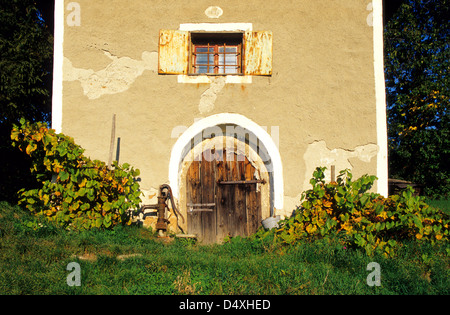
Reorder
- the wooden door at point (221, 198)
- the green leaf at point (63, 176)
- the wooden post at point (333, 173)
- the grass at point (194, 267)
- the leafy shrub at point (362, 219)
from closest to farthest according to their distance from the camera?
the grass at point (194, 267)
the leafy shrub at point (362, 219)
the green leaf at point (63, 176)
the wooden post at point (333, 173)
the wooden door at point (221, 198)

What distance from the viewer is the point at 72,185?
420 centimetres

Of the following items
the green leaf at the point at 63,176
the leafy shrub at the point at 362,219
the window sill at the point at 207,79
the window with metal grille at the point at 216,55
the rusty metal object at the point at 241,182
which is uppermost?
the window with metal grille at the point at 216,55

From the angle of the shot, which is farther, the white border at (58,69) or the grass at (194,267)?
the white border at (58,69)

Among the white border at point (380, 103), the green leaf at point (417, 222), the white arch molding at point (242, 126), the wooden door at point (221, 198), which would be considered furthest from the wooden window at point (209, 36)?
the green leaf at point (417, 222)

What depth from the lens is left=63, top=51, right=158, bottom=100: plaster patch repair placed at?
4.93m

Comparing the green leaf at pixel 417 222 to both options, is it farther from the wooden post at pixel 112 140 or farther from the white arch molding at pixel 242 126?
the wooden post at pixel 112 140

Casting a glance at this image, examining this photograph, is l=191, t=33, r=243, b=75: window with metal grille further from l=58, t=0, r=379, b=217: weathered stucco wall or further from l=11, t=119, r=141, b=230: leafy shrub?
l=11, t=119, r=141, b=230: leafy shrub

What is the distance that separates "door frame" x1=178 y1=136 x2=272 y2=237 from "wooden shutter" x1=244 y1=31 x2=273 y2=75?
3.93 ft

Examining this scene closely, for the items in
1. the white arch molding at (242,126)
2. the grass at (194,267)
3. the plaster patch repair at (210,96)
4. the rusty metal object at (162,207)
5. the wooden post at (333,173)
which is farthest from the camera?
the plaster patch repair at (210,96)

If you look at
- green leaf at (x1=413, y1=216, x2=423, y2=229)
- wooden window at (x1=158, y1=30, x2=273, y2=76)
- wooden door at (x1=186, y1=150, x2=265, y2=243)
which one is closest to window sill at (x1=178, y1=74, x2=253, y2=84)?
wooden window at (x1=158, y1=30, x2=273, y2=76)

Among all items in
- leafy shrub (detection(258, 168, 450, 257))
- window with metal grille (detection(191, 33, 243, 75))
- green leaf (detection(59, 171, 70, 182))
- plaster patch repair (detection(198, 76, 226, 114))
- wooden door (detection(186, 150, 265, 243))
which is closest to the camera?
leafy shrub (detection(258, 168, 450, 257))

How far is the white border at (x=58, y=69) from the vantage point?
4836mm

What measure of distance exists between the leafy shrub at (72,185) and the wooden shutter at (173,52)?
69.4 inches

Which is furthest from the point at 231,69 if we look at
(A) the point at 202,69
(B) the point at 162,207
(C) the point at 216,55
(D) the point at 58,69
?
(D) the point at 58,69
